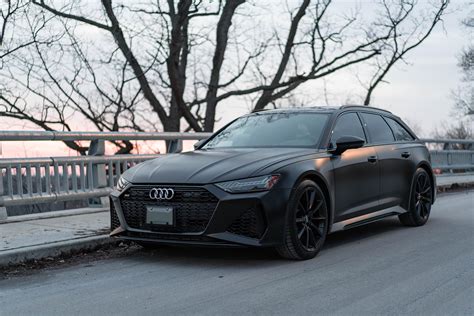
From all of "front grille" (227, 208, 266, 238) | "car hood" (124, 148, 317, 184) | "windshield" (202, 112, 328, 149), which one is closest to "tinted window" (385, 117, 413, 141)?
"windshield" (202, 112, 328, 149)

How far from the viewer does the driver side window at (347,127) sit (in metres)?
7.21

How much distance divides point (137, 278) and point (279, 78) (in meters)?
22.1

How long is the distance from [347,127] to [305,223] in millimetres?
1704

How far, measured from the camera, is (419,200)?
8.68 m

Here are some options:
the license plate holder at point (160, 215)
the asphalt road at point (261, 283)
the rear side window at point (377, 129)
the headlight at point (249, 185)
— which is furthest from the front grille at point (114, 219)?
the rear side window at point (377, 129)

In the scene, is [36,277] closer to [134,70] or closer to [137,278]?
[137,278]

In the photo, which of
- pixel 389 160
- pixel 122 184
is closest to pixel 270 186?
pixel 122 184

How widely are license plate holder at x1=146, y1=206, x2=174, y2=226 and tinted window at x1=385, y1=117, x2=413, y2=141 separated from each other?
3788 mm

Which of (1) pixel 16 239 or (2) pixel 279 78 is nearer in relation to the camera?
(1) pixel 16 239

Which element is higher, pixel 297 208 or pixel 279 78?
pixel 279 78

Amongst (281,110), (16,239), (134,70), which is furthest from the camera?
(134,70)

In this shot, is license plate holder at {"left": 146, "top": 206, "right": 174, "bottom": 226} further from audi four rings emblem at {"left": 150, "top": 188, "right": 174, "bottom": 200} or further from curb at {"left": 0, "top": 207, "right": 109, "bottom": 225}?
curb at {"left": 0, "top": 207, "right": 109, "bottom": 225}

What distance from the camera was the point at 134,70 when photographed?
23.2m

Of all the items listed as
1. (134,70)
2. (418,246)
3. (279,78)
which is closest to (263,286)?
(418,246)
